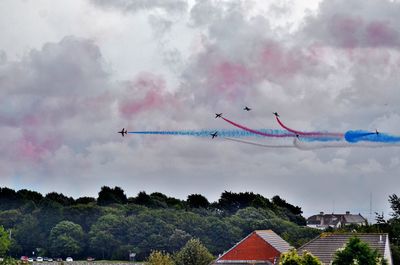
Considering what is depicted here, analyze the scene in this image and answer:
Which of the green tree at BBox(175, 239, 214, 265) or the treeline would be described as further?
the treeline

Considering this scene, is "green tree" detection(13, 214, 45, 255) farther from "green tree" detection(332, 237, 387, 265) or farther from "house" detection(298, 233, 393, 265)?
"green tree" detection(332, 237, 387, 265)

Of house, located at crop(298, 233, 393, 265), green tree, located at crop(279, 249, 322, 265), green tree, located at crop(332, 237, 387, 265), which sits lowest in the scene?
green tree, located at crop(279, 249, 322, 265)

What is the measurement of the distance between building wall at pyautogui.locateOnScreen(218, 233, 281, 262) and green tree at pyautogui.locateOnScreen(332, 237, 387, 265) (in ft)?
120

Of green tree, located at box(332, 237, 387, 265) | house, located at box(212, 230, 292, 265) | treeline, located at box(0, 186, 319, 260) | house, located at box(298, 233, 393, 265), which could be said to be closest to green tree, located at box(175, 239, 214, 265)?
house, located at box(212, 230, 292, 265)

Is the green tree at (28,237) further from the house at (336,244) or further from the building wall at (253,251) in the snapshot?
the house at (336,244)

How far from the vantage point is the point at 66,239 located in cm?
17838

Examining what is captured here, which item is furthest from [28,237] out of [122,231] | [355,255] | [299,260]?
[299,260]

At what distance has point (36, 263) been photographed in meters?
159

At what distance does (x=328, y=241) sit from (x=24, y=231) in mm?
111871

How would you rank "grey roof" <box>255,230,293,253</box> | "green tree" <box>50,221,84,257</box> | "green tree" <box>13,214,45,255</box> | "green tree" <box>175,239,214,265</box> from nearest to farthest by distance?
"grey roof" <box>255,230,293,253</box>
"green tree" <box>175,239,214,265</box>
"green tree" <box>50,221,84,257</box>
"green tree" <box>13,214,45,255</box>

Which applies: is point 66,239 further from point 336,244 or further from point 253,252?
point 336,244

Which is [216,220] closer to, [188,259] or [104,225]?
[104,225]

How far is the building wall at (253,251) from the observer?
108 meters

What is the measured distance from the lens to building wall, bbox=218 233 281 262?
108062mm
